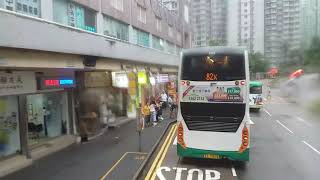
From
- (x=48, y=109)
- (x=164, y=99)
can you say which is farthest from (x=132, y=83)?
(x=48, y=109)

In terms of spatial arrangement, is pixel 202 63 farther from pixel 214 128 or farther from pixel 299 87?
pixel 299 87

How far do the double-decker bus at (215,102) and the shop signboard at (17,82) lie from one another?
552cm

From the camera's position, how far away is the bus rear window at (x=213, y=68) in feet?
40.6

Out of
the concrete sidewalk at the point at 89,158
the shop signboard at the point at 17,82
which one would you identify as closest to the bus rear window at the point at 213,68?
the concrete sidewalk at the point at 89,158

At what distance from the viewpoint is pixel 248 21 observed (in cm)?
620

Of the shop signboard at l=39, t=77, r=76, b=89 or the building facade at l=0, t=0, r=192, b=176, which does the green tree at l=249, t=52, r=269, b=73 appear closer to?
the building facade at l=0, t=0, r=192, b=176

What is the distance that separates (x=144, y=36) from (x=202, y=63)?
25321 millimetres

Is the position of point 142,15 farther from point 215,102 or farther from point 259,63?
point 259,63

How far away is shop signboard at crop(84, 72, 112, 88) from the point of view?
20109mm

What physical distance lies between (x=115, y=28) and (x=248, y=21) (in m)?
24.0

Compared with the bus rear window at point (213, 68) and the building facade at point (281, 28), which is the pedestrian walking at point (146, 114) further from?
the building facade at point (281, 28)

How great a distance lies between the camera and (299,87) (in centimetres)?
377

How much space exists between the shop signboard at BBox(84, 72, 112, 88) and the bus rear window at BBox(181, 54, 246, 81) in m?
8.56

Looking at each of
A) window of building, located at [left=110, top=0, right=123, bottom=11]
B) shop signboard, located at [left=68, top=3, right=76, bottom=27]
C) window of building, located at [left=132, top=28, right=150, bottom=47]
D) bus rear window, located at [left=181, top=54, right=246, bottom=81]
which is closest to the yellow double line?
bus rear window, located at [left=181, top=54, right=246, bottom=81]
